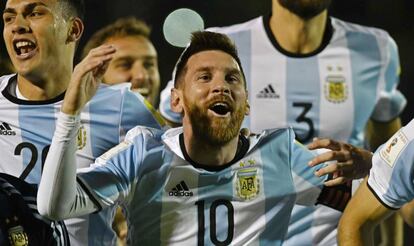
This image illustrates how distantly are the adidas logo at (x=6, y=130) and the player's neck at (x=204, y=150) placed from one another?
44 centimetres

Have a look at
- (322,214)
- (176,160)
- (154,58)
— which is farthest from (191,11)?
(322,214)

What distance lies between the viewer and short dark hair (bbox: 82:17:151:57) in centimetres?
249

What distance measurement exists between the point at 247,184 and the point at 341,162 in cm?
24

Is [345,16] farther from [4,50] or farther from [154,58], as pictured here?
[4,50]

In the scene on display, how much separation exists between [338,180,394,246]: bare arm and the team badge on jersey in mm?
268

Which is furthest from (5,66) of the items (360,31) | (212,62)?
(360,31)

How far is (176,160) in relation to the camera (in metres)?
2.37

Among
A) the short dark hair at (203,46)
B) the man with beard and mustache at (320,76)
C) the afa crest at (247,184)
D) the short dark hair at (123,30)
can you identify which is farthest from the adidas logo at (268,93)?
the short dark hair at (123,30)

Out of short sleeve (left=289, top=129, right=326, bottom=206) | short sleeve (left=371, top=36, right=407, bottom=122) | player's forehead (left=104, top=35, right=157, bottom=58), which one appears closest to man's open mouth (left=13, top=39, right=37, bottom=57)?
player's forehead (left=104, top=35, right=157, bottom=58)

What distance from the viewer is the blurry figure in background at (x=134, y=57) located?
2498mm

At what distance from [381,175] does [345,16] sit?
49 centimetres

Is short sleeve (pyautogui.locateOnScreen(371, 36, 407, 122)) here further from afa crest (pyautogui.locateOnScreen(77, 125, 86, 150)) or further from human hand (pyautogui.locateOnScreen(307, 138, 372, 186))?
afa crest (pyautogui.locateOnScreen(77, 125, 86, 150))

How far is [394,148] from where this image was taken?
2252mm

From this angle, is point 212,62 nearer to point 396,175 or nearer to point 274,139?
point 274,139
